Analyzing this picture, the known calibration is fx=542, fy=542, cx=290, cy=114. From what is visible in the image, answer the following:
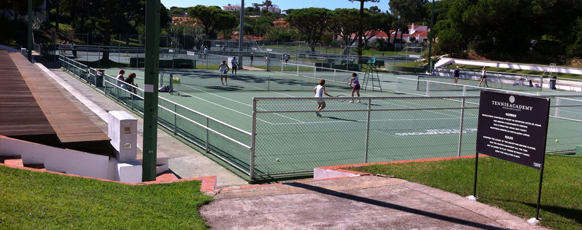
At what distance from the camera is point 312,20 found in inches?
4104

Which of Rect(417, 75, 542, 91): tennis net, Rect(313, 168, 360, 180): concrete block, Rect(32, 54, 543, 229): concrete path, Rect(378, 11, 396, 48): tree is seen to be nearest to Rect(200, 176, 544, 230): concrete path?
Rect(32, 54, 543, 229): concrete path

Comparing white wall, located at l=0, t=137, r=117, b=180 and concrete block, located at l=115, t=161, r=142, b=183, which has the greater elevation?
white wall, located at l=0, t=137, r=117, b=180

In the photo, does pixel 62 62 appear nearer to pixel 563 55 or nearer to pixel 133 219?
pixel 133 219

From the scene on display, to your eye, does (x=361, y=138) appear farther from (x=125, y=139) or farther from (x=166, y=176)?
(x=125, y=139)

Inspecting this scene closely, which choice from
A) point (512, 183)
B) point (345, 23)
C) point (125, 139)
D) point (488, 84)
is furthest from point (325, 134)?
point (345, 23)

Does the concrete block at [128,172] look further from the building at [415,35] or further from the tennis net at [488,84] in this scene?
the building at [415,35]

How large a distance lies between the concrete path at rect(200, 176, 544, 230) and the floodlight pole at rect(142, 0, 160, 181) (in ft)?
5.21

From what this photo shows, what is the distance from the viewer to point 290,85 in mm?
33938

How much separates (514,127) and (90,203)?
585 cm

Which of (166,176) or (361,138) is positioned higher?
(361,138)

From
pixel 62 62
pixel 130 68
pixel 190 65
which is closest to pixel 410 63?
pixel 190 65

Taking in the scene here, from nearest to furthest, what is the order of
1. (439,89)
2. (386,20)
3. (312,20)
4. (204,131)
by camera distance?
(204,131) < (439,89) < (386,20) < (312,20)

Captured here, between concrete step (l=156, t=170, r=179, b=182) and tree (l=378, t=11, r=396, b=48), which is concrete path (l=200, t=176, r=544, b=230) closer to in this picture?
concrete step (l=156, t=170, r=179, b=182)

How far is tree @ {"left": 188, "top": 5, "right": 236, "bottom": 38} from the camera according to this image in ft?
342
